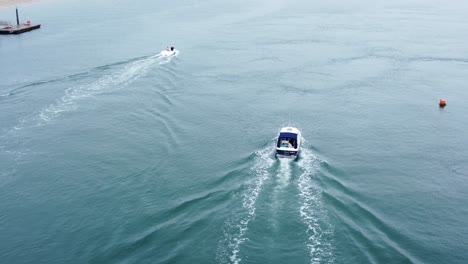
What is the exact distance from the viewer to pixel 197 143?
58875 millimetres

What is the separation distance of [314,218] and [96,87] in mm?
53166

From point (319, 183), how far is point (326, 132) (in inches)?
624

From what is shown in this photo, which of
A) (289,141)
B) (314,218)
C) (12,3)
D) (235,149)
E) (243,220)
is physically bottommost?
(314,218)

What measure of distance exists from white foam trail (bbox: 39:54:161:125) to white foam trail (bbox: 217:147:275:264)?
1451 inches

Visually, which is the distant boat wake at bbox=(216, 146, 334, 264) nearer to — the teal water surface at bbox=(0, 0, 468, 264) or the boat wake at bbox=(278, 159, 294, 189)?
the boat wake at bbox=(278, 159, 294, 189)

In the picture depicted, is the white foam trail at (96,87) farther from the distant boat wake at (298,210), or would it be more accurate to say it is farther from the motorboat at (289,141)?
the motorboat at (289,141)

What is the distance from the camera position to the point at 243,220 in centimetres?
4156

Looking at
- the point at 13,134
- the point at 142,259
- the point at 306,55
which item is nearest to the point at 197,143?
the point at 142,259

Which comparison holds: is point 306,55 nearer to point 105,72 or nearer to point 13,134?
point 105,72

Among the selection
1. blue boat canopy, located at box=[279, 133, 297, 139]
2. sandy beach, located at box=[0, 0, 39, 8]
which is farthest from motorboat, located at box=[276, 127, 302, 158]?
sandy beach, located at box=[0, 0, 39, 8]

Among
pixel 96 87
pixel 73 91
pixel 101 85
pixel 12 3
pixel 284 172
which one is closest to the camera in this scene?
pixel 284 172

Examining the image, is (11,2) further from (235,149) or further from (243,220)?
(243,220)

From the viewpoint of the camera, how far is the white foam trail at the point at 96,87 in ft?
233

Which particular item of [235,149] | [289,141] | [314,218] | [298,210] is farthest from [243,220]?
[235,149]
